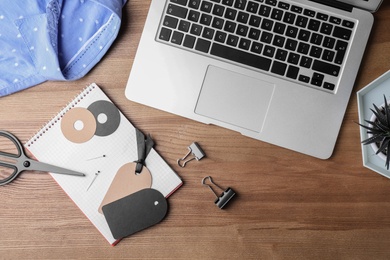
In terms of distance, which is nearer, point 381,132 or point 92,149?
point 381,132

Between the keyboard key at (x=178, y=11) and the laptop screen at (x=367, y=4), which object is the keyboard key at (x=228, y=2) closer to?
the keyboard key at (x=178, y=11)

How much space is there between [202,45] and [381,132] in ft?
1.04

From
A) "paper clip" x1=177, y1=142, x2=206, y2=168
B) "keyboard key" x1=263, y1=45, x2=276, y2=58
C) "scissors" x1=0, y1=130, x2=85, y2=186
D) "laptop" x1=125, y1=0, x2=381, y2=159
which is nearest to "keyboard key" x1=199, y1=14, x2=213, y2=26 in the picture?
"laptop" x1=125, y1=0, x2=381, y2=159

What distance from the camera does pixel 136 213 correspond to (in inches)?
31.4

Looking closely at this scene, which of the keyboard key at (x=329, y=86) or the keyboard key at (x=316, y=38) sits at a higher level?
the keyboard key at (x=316, y=38)

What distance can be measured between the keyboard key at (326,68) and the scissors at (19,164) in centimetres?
44

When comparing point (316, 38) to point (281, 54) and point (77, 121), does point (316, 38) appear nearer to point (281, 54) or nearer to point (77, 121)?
point (281, 54)

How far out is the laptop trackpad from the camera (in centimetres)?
78

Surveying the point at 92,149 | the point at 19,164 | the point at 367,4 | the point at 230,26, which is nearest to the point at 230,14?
the point at 230,26

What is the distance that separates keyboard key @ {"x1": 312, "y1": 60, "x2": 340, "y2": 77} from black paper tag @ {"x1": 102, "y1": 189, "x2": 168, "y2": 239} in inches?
13.4

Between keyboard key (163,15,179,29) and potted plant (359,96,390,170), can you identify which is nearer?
potted plant (359,96,390,170)

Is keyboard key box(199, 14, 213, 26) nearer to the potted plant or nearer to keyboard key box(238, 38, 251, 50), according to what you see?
keyboard key box(238, 38, 251, 50)

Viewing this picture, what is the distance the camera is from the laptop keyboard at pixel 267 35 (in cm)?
77

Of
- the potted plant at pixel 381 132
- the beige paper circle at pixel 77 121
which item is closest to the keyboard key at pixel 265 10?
the potted plant at pixel 381 132
